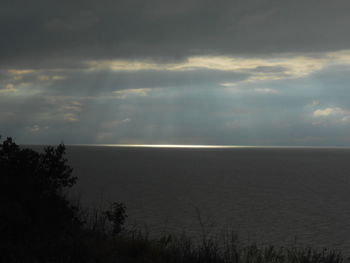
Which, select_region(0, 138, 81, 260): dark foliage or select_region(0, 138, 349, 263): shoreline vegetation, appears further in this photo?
select_region(0, 138, 81, 260): dark foliage

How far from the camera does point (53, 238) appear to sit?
1302 cm

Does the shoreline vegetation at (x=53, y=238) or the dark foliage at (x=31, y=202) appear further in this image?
the dark foliage at (x=31, y=202)

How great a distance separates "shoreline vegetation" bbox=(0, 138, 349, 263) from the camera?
450 inches

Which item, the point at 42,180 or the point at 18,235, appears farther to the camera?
the point at 42,180

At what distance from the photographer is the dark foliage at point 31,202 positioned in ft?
42.3

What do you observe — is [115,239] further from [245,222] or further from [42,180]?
[245,222]

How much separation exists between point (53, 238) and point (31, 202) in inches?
98.1

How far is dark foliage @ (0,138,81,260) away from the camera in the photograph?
12.9 meters

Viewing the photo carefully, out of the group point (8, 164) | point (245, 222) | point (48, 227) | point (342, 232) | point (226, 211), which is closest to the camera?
point (48, 227)

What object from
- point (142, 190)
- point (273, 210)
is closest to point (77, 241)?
point (273, 210)

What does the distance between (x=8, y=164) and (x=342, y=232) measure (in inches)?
1336

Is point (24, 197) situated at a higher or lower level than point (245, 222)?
higher

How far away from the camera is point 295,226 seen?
1618 inches

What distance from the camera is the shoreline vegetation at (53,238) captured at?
11.4 metres
